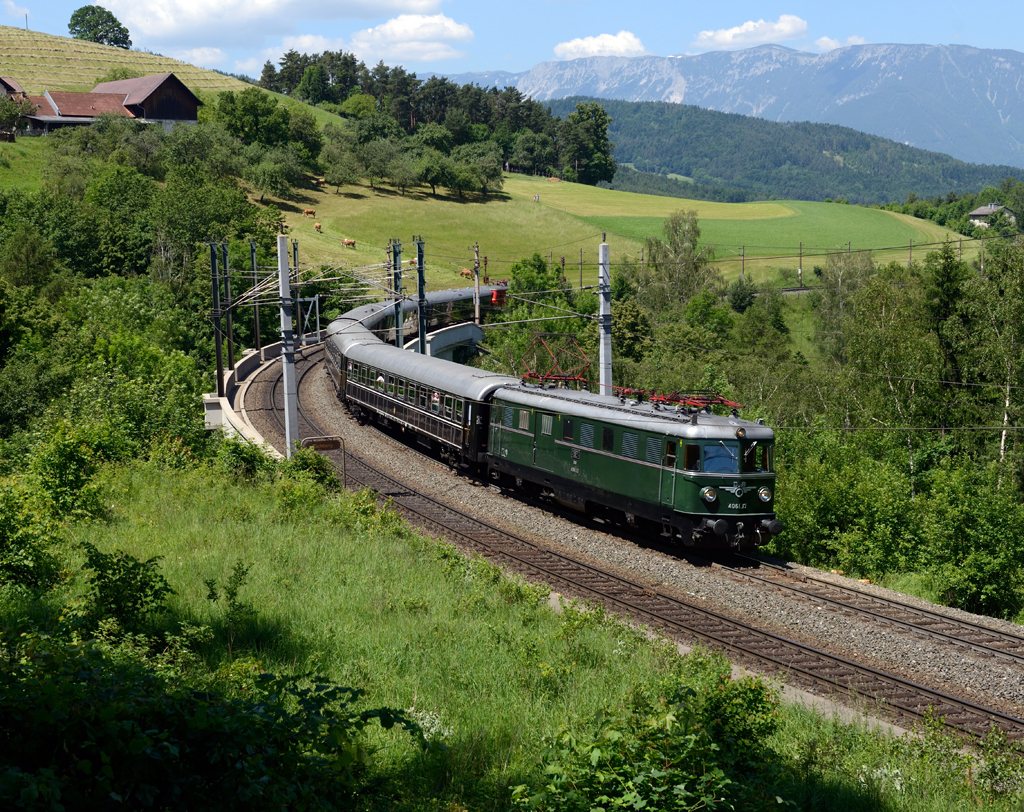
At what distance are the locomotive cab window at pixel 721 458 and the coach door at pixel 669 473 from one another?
0.69 m

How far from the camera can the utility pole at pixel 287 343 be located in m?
26.3

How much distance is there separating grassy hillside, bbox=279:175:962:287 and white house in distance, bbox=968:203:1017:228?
15843 millimetres

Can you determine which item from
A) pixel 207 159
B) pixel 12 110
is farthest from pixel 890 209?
pixel 12 110

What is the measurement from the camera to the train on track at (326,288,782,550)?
64.2 feet

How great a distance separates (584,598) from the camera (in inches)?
683

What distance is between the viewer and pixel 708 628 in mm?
15945

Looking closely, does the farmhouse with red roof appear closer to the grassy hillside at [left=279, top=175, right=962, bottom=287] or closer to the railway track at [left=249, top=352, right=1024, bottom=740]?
the grassy hillside at [left=279, top=175, right=962, bottom=287]

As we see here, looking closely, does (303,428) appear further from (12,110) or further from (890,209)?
(890,209)

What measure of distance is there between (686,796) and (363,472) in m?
23.4

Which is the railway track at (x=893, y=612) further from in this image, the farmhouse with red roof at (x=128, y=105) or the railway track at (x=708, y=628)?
the farmhouse with red roof at (x=128, y=105)

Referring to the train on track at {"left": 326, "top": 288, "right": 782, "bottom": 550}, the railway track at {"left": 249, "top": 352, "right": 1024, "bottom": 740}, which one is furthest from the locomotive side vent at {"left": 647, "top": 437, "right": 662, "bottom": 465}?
the railway track at {"left": 249, "top": 352, "right": 1024, "bottom": 740}

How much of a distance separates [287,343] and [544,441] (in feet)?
28.8

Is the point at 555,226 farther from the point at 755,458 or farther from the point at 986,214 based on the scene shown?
the point at 755,458

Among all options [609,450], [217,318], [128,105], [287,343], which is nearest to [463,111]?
[128,105]
